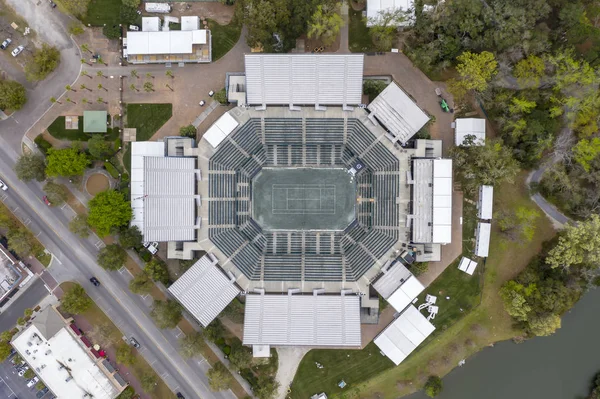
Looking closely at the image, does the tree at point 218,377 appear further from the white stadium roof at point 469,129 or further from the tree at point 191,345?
the white stadium roof at point 469,129

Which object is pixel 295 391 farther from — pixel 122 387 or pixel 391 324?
pixel 122 387

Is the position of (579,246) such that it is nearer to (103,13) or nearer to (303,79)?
(303,79)

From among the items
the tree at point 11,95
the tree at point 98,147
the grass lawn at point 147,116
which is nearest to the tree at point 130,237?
the tree at point 98,147

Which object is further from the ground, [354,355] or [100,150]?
[100,150]

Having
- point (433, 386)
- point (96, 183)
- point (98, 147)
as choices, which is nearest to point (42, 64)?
point (98, 147)

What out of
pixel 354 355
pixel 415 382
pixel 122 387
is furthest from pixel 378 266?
pixel 122 387

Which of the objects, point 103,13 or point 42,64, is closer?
point 42,64
